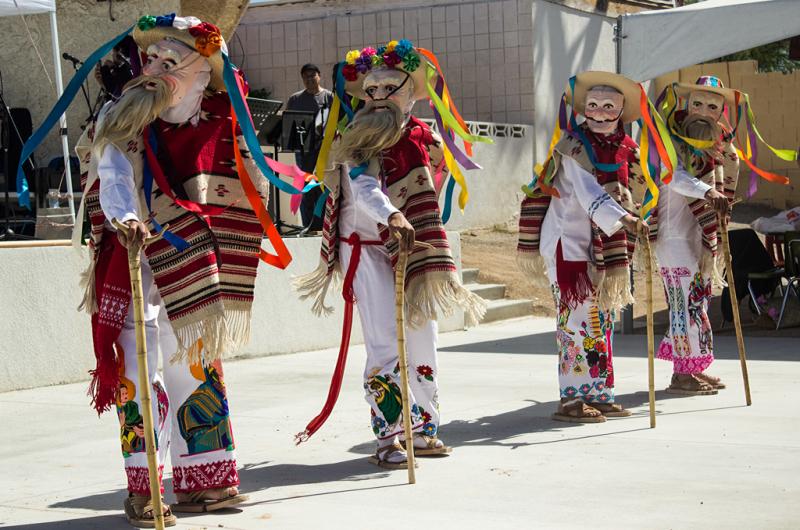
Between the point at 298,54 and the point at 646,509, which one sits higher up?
the point at 298,54

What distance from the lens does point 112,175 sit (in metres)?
4.46

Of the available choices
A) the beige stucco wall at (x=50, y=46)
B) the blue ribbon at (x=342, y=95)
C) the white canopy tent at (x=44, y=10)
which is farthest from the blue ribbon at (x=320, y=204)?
the beige stucco wall at (x=50, y=46)

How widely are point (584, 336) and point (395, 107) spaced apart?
1.81m

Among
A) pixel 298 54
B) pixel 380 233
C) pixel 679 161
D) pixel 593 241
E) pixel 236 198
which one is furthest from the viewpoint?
pixel 298 54

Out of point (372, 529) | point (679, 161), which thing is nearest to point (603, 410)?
point (679, 161)

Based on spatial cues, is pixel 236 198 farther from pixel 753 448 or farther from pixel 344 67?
pixel 753 448

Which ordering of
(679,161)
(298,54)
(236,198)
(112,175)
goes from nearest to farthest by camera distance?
(112,175) < (236,198) < (679,161) < (298,54)

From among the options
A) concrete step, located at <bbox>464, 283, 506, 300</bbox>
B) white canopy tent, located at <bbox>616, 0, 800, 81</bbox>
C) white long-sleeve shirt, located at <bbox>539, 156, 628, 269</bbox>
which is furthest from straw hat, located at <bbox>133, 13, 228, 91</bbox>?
concrete step, located at <bbox>464, 283, 506, 300</bbox>

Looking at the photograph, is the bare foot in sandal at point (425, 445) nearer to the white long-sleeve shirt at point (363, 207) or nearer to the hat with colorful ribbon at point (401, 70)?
the white long-sleeve shirt at point (363, 207)

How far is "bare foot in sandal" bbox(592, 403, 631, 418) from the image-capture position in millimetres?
6906

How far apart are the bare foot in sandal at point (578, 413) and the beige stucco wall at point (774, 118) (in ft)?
45.1

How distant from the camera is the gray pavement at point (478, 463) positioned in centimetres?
470

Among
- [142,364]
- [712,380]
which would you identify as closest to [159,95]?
[142,364]

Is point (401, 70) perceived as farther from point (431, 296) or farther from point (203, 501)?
point (203, 501)
